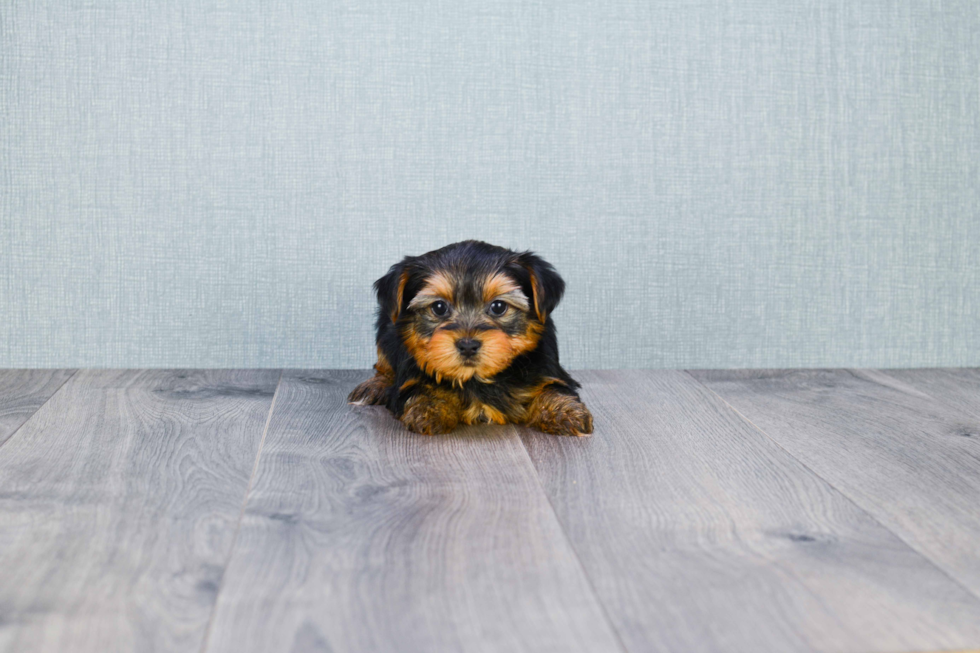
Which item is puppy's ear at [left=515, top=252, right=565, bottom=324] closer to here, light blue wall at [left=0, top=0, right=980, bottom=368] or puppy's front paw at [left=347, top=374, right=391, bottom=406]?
puppy's front paw at [left=347, top=374, right=391, bottom=406]

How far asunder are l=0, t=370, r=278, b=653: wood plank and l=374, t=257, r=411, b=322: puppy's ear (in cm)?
44

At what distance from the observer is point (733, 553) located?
4.61ft

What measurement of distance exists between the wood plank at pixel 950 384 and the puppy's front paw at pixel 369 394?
1.64 m

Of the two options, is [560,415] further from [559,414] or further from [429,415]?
[429,415]

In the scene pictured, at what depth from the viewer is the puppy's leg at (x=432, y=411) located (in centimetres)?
213

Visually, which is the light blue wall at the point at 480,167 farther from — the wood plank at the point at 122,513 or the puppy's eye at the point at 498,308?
the puppy's eye at the point at 498,308

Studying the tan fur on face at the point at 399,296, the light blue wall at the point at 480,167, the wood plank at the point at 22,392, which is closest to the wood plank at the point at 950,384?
the light blue wall at the point at 480,167

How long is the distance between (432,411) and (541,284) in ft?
1.35

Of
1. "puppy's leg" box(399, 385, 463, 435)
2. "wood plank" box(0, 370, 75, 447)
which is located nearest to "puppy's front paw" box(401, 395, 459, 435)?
"puppy's leg" box(399, 385, 463, 435)

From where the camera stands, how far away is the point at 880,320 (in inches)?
120

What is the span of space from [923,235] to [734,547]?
6.75 feet

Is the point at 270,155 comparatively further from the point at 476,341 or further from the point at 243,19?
the point at 476,341

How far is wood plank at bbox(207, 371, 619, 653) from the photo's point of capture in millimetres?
1148

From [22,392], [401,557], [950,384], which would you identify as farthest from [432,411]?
[950,384]
